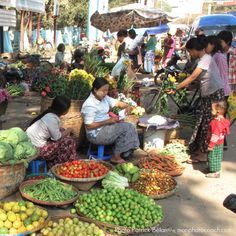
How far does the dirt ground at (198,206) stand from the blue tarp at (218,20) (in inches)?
618

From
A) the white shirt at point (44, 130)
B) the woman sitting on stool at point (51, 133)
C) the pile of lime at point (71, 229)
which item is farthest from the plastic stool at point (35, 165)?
the pile of lime at point (71, 229)

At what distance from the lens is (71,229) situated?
3.51m

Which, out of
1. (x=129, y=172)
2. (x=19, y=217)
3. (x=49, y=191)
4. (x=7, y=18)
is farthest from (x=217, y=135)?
(x=7, y=18)

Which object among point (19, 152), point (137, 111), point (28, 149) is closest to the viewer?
point (19, 152)

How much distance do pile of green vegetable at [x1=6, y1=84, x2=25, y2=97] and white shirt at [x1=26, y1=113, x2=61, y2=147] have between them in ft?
18.5

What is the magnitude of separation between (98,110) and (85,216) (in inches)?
70.2

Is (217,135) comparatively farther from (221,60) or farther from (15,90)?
(15,90)

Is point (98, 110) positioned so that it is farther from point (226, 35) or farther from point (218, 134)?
point (226, 35)

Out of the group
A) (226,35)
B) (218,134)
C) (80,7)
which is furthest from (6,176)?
(80,7)

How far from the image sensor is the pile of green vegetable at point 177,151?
5.92 meters

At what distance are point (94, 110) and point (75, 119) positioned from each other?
0.66 m

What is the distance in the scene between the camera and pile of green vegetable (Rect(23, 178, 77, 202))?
4.07m

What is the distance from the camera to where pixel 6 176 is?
13.2ft

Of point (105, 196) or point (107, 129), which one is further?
point (107, 129)
